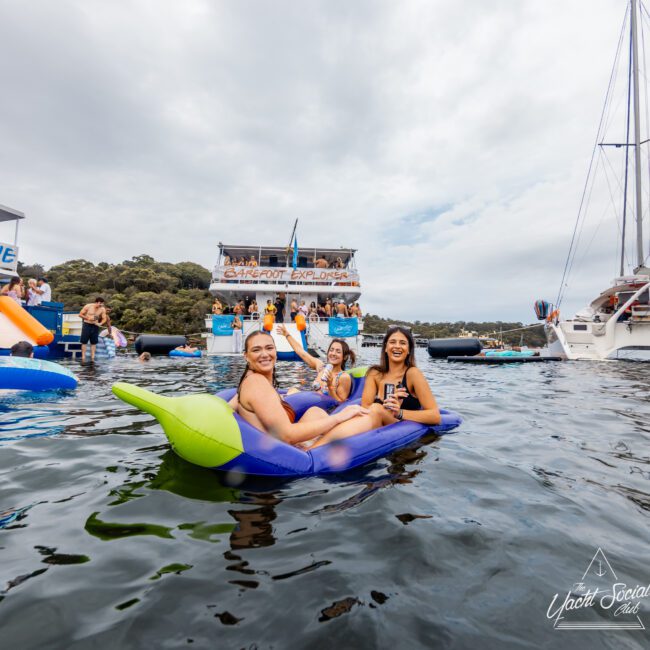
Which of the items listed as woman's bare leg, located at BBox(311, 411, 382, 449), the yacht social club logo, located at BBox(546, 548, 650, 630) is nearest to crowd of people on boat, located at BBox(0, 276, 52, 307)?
woman's bare leg, located at BBox(311, 411, 382, 449)

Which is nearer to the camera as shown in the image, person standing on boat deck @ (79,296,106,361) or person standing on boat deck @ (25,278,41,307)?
person standing on boat deck @ (79,296,106,361)

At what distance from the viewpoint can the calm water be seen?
1.51 metres

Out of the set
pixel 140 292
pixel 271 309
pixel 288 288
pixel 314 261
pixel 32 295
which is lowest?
pixel 271 309

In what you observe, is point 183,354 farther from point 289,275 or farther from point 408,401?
point 408,401

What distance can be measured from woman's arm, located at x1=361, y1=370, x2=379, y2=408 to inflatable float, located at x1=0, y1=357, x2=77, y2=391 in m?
5.11

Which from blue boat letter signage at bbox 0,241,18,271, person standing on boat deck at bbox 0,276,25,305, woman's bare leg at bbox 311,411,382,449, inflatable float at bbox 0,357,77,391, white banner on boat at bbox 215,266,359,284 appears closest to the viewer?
woman's bare leg at bbox 311,411,382,449

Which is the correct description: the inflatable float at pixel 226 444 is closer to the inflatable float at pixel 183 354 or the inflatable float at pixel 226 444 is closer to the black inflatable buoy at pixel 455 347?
the inflatable float at pixel 183 354

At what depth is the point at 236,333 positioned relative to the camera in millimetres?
16391

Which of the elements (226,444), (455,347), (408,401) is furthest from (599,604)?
(455,347)

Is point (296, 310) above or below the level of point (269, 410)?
above

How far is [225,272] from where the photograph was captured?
1969 centimetres

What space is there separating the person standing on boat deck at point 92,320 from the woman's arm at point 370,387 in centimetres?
911

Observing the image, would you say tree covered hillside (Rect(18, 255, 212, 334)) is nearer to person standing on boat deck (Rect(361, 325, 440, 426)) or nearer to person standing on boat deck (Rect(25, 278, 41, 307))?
person standing on boat deck (Rect(25, 278, 41, 307))

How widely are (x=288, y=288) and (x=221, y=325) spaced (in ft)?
15.3
